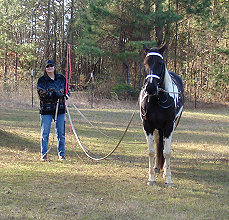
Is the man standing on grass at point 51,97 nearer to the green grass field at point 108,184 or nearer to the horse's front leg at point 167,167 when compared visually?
the green grass field at point 108,184

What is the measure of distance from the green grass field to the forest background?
1580 cm

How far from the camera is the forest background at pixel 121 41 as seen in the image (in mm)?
25828

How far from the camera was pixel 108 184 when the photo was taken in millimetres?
5934

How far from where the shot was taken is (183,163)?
25.8 ft

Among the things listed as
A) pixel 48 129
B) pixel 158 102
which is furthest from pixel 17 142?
pixel 158 102

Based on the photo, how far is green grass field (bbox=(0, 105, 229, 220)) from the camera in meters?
4.61

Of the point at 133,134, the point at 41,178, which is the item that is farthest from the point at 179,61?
the point at 41,178

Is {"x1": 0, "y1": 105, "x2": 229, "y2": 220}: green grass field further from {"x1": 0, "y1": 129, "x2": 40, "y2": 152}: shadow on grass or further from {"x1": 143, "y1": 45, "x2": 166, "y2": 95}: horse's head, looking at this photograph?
{"x1": 143, "y1": 45, "x2": 166, "y2": 95}: horse's head

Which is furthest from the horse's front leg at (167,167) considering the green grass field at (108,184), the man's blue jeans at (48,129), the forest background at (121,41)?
the forest background at (121,41)

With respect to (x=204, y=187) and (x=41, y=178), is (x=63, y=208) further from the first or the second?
(x=204, y=187)

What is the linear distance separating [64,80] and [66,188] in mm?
2600

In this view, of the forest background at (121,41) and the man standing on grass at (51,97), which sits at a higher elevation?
the forest background at (121,41)

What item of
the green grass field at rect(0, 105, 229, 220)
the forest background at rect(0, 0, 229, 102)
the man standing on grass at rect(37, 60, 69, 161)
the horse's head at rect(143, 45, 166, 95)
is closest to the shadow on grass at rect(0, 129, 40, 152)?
the green grass field at rect(0, 105, 229, 220)

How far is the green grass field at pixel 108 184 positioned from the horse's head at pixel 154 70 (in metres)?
1.54
